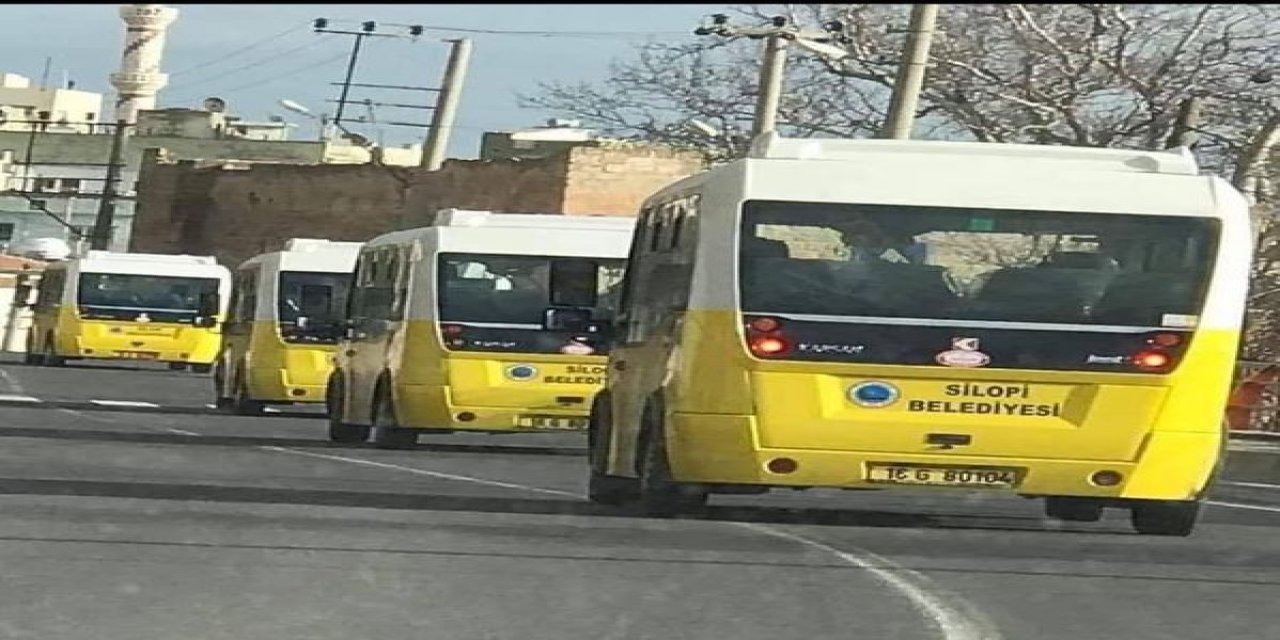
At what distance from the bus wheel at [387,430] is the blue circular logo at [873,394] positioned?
10.1m

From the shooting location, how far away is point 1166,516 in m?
15.9

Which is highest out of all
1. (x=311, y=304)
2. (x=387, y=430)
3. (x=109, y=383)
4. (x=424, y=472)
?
(x=424, y=472)

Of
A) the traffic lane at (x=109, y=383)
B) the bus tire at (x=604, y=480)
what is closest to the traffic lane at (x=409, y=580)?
the bus tire at (x=604, y=480)

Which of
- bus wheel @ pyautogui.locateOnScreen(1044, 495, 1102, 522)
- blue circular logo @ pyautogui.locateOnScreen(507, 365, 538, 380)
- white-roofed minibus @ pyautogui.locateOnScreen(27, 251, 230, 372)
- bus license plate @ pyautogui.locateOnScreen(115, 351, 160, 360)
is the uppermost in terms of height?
bus wheel @ pyautogui.locateOnScreen(1044, 495, 1102, 522)

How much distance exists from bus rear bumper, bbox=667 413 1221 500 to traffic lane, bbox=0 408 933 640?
41 cm

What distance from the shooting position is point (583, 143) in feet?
198

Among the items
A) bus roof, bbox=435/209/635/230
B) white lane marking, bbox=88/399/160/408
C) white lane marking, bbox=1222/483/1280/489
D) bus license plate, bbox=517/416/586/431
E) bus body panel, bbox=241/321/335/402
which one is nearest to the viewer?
bus license plate, bbox=517/416/586/431

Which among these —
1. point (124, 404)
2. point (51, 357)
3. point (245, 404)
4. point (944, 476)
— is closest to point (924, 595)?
point (944, 476)

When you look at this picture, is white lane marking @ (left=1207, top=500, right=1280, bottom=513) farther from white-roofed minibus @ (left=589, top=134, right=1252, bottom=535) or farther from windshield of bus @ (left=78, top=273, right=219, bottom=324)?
windshield of bus @ (left=78, top=273, right=219, bottom=324)

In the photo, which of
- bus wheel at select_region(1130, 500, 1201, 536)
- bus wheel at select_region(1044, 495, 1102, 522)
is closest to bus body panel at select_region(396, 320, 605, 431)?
bus wheel at select_region(1044, 495, 1102, 522)

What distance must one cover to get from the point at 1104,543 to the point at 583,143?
149 feet

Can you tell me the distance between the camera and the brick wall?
58.7m

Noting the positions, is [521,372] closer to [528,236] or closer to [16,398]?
[528,236]

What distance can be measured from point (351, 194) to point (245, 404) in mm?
35840
